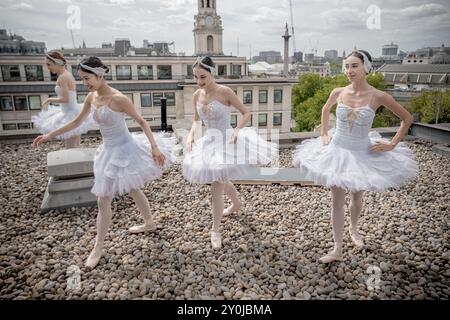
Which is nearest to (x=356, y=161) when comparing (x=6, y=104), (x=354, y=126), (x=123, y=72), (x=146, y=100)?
(x=354, y=126)

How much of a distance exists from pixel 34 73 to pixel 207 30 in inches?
841

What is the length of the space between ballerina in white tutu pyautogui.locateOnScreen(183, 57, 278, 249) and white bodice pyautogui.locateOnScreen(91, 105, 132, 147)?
0.91 metres

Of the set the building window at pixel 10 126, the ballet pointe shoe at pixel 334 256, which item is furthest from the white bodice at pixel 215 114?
the building window at pixel 10 126

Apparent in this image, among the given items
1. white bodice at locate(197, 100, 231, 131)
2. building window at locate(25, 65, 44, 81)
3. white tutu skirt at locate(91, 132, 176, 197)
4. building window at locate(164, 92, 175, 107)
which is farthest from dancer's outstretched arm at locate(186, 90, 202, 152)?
building window at locate(25, 65, 44, 81)

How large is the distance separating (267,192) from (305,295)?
2.94m

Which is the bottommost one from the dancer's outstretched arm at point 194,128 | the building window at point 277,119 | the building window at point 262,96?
the building window at point 277,119

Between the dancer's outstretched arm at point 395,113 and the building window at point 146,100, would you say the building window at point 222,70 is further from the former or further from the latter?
the dancer's outstretched arm at point 395,113

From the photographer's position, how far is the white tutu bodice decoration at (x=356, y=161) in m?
3.46

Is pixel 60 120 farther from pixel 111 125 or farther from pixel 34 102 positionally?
pixel 34 102

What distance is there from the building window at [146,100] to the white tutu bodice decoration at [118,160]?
32.8m

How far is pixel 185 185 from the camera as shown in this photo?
21.4ft
